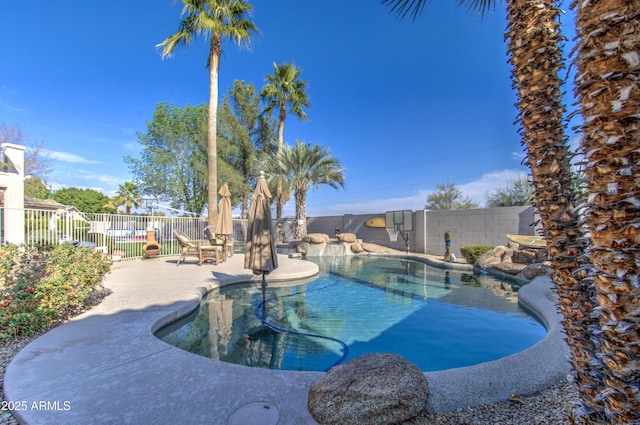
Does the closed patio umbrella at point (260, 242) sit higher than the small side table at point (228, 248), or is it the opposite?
the closed patio umbrella at point (260, 242)

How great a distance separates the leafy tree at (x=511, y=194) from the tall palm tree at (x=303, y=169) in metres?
13.9

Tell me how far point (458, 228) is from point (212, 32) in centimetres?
1325

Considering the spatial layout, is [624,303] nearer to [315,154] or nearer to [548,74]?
[548,74]

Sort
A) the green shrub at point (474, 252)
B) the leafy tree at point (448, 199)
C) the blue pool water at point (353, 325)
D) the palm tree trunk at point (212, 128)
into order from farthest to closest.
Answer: the leafy tree at point (448, 199)
the palm tree trunk at point (212, 128)
the green shrub at point (474, 252)
the blue pool water at point (353, 325)

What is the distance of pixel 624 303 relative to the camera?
1093 millimetres

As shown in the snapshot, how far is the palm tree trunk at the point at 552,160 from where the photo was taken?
4.96 feet

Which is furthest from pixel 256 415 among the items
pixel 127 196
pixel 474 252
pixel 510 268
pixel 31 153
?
pixel 31 153

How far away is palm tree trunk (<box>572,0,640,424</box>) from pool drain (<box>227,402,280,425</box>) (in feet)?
6.02

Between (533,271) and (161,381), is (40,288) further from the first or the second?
(533,271)

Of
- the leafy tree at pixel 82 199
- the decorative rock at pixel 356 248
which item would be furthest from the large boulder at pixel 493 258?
the leafy tree at pixel 82 199

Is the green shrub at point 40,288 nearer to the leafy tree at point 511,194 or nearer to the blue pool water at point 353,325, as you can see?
the blue pool water at point 353,325

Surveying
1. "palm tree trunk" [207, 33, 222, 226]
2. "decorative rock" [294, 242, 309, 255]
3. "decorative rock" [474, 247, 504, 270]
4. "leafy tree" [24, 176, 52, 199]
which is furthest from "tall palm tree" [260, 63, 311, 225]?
"leafy tree" [24, 176, 52, 199]

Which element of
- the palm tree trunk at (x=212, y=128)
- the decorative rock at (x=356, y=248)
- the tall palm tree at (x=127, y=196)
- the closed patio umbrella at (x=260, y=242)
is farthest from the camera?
the tall palm tree at (x=127, y=196)

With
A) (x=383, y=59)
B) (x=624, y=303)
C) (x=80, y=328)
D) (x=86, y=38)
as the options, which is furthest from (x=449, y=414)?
(x=86, y=38)
